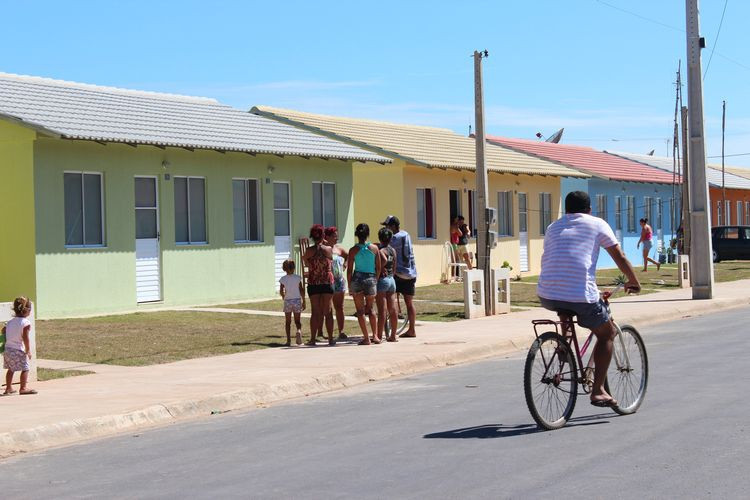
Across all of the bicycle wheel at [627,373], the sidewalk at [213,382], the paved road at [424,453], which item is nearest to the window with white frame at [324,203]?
the sidewalk at [213,382]

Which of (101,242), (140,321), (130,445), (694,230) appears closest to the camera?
(130,445)

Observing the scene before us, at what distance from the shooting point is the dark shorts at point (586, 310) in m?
9.34

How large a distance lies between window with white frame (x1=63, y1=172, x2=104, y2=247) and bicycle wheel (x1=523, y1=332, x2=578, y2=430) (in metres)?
15.0

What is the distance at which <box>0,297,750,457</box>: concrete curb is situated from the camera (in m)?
9.73

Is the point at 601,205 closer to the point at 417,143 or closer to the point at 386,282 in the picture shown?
the point at 417,143

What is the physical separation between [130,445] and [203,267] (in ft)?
53.5

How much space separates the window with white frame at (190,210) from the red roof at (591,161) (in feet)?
67.2

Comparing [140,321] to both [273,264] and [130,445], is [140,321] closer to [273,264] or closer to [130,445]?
[273,264]

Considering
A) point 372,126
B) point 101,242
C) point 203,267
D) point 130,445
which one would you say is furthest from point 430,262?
point 130,445

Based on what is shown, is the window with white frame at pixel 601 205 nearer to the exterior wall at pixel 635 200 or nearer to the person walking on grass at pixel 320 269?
the exterior wall at pixel 635 200

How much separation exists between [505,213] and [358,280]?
73.2ft

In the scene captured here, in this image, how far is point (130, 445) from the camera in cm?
950

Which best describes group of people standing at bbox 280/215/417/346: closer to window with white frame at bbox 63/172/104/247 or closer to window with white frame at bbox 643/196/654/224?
window with white frame at bbox 63/172/104/247

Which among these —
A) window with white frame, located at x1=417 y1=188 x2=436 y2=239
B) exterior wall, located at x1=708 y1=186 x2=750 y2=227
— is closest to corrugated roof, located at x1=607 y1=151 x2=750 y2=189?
exterior wall, located at x1=708 y1=186 x2=750 y2=227
